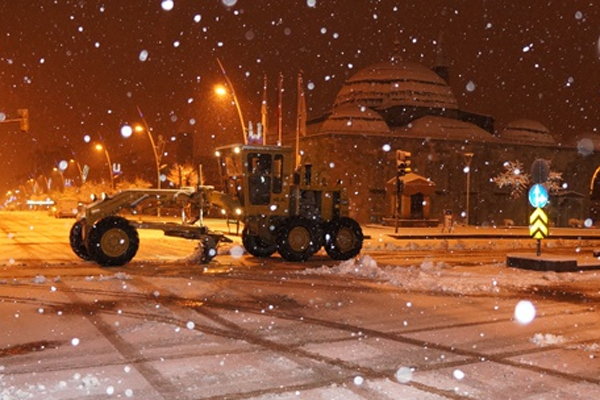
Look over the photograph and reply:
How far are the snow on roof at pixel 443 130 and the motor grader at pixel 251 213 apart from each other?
121ft

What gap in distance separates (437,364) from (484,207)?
53257 millimetres

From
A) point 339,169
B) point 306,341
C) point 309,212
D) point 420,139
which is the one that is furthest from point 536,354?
point 420,139

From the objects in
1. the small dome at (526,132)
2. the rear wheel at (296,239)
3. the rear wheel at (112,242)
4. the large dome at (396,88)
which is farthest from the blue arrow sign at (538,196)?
the small dome at (526,132)

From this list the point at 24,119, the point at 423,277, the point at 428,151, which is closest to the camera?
the point at 423,277

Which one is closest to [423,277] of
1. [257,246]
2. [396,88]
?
[257,246]

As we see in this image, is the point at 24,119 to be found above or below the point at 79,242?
above

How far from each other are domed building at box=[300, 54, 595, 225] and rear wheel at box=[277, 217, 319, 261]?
2660 centimetres

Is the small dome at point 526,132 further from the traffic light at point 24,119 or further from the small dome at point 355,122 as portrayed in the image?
the traffic light at point 24,119

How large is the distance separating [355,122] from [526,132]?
21.1m

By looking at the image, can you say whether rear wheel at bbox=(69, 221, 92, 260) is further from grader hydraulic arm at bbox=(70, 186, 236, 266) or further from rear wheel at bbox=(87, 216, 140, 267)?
rear wheel at bbox=(87, 216, 140, 267)

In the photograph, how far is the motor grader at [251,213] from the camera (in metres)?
16.5

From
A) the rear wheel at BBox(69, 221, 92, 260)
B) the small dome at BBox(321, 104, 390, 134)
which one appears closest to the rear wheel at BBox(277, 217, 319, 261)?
the rear wheel at BBox(69, 221, 92, 260)

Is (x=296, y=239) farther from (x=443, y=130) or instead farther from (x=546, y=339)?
(x=443, y=130)

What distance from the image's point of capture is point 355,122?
55.9 metres
